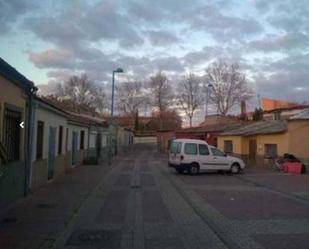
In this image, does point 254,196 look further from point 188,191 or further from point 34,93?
point 34,93

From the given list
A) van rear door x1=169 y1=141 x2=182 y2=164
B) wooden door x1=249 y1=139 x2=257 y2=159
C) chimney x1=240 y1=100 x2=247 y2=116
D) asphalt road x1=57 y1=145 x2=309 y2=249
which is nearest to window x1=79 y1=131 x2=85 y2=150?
van rear door x1=169 y1=141 x2=182 y2=164

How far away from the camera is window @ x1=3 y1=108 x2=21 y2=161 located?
48.8ft

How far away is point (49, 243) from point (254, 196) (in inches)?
399

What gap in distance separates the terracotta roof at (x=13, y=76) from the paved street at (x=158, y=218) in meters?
3.47

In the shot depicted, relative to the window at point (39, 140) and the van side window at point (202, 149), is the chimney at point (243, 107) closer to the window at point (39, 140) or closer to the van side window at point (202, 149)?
the van side window at point (202, 149)

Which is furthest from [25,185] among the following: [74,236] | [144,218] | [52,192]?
[74,236]

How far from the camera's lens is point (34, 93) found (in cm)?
1800

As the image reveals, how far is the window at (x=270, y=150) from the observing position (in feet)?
116

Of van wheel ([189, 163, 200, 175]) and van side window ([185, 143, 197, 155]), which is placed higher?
van side window ([185, 143, 197, 155])

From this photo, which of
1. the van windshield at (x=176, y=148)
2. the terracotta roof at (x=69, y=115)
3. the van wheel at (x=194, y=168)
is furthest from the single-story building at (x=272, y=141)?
the terracotta roof at (x=69, y=115)

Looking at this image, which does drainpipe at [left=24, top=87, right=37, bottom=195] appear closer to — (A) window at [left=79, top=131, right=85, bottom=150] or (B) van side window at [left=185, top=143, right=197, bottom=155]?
(B) van side window at [left=185, top=143, right=197, bottom=155]

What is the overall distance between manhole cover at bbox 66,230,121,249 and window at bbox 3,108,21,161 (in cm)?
460

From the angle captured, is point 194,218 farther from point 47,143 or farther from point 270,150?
point 270,150

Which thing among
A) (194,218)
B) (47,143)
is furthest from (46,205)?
(47,143)
